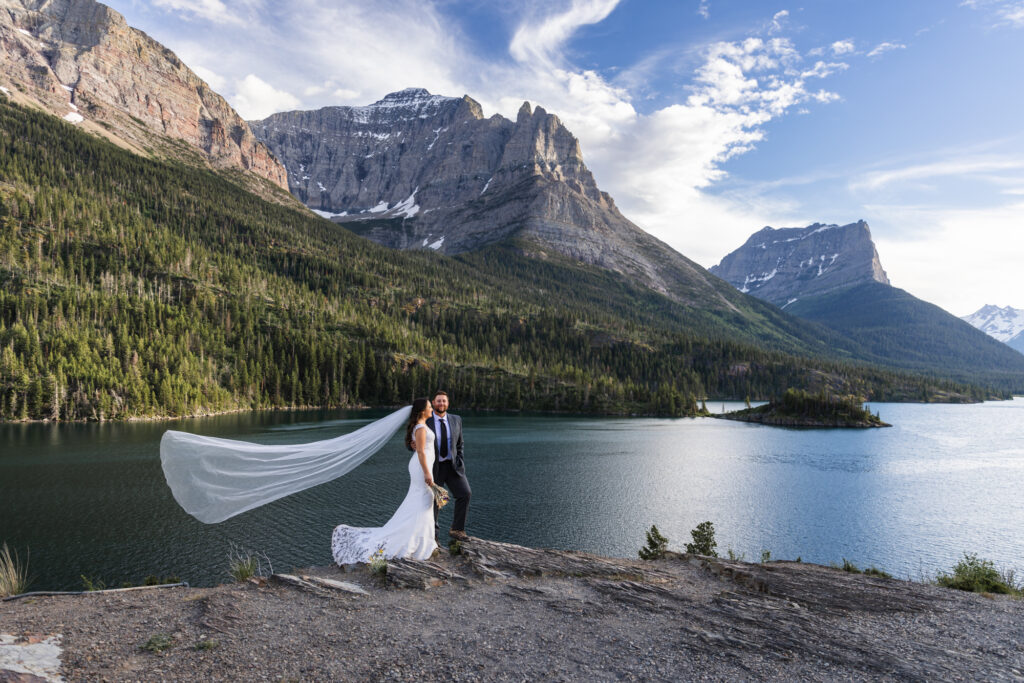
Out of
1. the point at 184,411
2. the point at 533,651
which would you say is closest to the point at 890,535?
the point at 533,651

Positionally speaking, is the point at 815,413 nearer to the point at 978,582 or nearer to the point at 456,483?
the point at 978,582

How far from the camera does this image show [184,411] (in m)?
90.6

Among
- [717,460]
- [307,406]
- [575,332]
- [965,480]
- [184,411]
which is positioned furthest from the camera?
[575,332]

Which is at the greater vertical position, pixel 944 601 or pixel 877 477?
pixel 944 601

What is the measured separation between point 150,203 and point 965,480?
244392mm

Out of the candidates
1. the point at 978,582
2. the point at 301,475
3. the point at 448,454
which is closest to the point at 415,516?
the point at 448,454

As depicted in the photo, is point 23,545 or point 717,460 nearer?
point 23,545

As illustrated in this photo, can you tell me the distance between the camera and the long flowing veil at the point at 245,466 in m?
13.3

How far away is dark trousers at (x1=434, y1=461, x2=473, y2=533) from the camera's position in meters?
12.8

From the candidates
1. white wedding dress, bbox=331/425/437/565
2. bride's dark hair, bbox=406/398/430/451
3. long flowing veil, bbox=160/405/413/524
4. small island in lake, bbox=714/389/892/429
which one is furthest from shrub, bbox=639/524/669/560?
small island in lake, bbox=714/389/892/429

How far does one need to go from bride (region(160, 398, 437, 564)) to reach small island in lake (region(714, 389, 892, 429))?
383 ft

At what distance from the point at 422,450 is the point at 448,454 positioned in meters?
0.84

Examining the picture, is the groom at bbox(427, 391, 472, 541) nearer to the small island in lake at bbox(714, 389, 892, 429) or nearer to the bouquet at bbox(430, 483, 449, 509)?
the bouquet at bbox(430, 483, 449, 509)

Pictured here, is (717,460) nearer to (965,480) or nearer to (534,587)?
(965,480)
